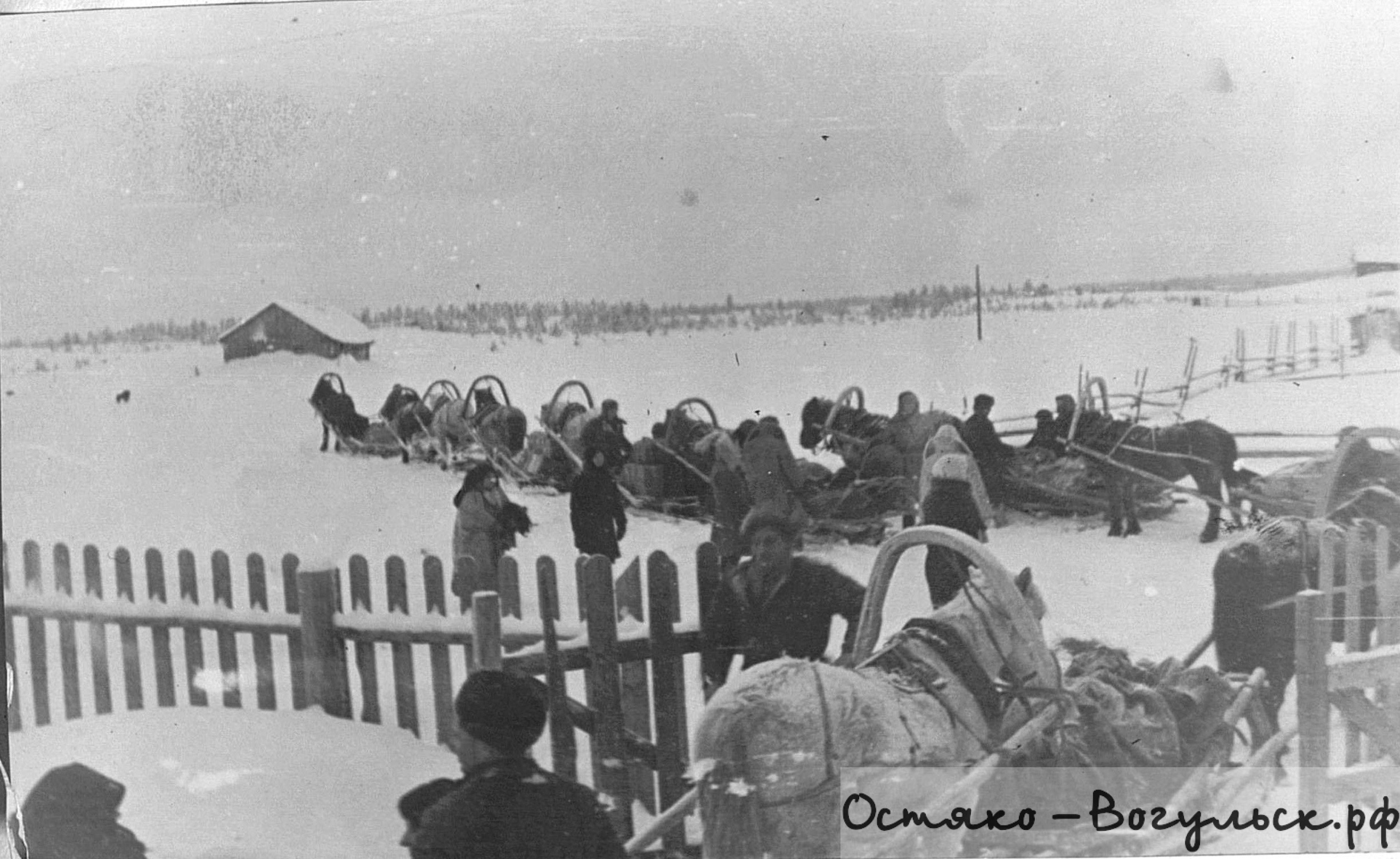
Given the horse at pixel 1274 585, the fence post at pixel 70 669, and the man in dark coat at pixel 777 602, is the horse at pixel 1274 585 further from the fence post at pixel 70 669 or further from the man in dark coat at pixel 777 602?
the fence post at pixel 70 669

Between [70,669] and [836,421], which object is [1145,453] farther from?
[70,669]

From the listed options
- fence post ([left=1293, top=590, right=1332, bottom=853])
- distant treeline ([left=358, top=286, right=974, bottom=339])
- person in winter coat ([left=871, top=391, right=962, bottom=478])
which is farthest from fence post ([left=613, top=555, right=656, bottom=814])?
fence post ([left=1293, top=590, right=1332, bottom=853])

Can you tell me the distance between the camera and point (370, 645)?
2938mm

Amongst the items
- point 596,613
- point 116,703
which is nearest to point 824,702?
point 596,613

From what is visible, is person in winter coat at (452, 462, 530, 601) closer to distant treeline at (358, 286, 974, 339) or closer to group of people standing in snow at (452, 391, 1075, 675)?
distant treeline at (358, 286, 974, 339)

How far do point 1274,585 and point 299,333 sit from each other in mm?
2679

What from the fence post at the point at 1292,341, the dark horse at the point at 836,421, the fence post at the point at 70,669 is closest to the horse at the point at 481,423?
the dark horse at the point at 836,421

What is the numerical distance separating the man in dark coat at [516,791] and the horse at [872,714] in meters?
0.31

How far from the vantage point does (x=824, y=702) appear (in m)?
2.80

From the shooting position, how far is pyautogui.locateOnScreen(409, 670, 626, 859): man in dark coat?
2.88 metres

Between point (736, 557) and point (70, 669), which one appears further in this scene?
point (70, 669)

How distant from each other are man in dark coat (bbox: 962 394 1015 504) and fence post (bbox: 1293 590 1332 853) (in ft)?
2.83

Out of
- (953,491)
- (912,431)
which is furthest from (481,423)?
(953,491)

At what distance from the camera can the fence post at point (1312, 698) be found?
291 centimetres
